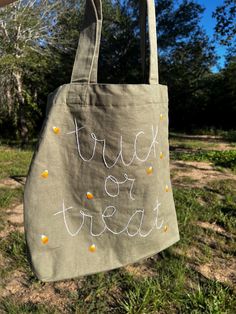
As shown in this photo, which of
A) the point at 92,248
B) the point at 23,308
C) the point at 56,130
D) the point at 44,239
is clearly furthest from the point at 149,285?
the point at 56,130

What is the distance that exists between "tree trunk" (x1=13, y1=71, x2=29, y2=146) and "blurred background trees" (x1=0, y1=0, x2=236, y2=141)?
4 centimetres

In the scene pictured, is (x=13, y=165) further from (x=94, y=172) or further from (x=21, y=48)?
(x=21, y=48)

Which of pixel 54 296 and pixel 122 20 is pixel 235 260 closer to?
pixel 54 296

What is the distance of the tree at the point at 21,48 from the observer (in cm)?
1229

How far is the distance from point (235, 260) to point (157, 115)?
1980 millimetres

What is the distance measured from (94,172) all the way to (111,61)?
1601 centimetres

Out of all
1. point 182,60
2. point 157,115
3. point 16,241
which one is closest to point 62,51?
point 182,60

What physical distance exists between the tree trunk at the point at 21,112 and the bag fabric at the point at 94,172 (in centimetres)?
1271

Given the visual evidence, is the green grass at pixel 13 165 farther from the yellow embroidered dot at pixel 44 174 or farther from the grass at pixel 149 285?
the yellow embroidered dot at pixel 44 174

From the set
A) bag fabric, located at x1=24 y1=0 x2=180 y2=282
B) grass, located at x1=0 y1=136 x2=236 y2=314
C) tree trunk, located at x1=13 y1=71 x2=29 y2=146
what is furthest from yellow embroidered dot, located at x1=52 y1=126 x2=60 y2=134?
tree trunk, located at x1=13 y1=71 x2=29 y2=146

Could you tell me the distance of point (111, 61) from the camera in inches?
650

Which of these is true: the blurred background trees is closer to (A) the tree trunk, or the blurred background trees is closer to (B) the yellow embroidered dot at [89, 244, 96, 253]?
(A) the tree trunk

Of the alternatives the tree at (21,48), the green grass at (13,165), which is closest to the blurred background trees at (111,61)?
the tree at (21,48)

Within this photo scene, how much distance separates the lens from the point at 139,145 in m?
1.08
